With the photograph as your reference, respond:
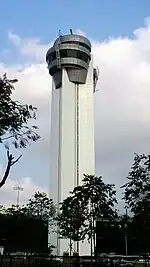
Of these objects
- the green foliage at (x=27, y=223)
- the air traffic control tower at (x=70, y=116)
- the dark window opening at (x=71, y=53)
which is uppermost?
the dark window opening at (x=71, y=53)

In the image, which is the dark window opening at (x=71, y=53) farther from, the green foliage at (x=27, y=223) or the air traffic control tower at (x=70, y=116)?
the green foliage at (x=27, y=223)

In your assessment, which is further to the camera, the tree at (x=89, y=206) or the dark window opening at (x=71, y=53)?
the dark window opening at (x=71, y=53)

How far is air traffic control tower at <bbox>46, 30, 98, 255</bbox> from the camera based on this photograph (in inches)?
4264

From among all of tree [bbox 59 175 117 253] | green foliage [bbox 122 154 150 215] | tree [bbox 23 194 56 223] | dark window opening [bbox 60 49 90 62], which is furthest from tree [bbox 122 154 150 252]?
dark window opening [bbox 60 49 90 62]

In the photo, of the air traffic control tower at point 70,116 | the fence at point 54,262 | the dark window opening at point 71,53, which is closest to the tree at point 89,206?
the fence at point 54,262

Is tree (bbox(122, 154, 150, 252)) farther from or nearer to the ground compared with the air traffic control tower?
nearer to the ground

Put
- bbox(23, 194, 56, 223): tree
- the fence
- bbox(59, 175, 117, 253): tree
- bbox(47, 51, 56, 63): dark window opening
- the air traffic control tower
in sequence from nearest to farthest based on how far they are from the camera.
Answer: the fence → bbox(59, 175, 117, 253): tree → bbox(23, 194, 56, 223): tree → the air traffic control tower → bbox(47, 51, 56, 63): dark window opening

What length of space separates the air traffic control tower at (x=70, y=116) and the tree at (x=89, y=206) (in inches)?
2447

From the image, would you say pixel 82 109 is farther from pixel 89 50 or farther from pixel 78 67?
pixel 89 50

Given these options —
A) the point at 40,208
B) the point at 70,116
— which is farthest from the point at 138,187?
the point at 70,116

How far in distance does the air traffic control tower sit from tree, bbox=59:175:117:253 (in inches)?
2447

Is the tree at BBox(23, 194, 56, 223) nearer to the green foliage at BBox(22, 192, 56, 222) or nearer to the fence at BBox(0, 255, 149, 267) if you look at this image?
the green foliage at BBox(22, 192, 56, 222)

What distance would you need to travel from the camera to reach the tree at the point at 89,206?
38438 millimetres

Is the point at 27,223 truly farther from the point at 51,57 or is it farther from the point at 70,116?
the point at 51,57
